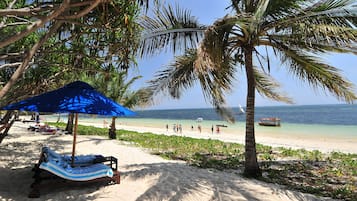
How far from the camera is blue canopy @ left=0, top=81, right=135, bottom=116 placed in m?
4.41

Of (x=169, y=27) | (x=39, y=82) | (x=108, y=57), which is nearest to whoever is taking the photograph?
(x=169, y=27)

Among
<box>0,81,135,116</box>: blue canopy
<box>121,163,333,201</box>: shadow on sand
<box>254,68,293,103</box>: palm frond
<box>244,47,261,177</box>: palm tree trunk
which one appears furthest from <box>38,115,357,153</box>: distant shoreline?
<box>0,81,135,116</box>: blue canopy

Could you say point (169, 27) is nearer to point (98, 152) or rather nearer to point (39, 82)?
point (39, 82)

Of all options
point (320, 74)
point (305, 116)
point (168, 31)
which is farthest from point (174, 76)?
point (305, 116)

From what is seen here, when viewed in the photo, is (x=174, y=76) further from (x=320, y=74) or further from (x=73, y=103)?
(x=320, y=74)

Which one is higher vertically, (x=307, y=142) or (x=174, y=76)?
(x=174, y=76)

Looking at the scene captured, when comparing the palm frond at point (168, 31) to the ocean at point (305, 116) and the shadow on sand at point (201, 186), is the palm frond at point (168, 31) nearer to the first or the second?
the shadow on sand at point (201, 186)

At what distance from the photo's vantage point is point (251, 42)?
5934mm

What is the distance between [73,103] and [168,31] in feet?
8.13

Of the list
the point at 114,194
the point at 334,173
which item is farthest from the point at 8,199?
the point at 334,173

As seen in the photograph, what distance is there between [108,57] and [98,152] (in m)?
4.16

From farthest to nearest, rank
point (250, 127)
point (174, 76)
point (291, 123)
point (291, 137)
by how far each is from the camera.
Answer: point (291, 123), point (291, 137), point (174, 76), point (250, 127)

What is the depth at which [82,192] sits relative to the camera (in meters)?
4.70

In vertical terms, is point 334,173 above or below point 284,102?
below
